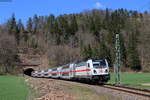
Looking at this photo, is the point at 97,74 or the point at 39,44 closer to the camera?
the point at 97,74

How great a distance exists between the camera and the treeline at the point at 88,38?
10712 centimetres

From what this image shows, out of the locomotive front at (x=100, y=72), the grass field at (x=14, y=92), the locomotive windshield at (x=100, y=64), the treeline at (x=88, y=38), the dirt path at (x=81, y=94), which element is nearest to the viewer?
the dirt path at (x=81, y=94)

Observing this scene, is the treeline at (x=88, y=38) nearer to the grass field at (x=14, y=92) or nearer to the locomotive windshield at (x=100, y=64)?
the locomotive windshield at (x=100, y=64)

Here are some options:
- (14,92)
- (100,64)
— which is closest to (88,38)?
(100,64)

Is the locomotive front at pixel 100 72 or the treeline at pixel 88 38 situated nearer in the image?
the locomotive front at pixel 100 72

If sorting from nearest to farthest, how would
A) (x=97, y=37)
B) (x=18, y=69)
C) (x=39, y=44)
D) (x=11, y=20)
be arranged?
1. (x=18, y=69)
2. (x=39, y=44)
3. (x=97, y=37)
4. (x=11, y=20)

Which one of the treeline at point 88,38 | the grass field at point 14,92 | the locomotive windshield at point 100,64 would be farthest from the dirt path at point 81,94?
the treeline at point 88,38

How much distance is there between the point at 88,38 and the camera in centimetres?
15362

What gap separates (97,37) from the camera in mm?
160750

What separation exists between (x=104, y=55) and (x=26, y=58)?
116 feet

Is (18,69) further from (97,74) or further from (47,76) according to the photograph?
(97,74)

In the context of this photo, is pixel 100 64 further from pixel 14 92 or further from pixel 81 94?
pixel 14 92

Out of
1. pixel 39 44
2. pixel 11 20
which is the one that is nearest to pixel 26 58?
pixel 39 44

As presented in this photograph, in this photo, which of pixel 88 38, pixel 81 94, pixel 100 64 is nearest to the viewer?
pixel 81 94
